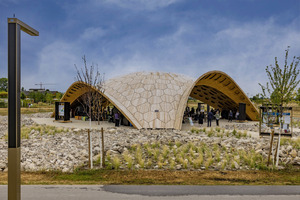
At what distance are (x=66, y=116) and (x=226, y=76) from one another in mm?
16046

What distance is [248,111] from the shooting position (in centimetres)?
2595

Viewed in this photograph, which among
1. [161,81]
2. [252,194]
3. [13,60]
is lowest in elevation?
[252,194]

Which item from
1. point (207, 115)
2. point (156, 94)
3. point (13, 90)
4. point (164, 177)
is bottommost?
point (164, 177)

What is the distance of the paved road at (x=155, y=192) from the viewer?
18.0 ft

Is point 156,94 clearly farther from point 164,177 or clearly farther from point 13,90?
point 13,90

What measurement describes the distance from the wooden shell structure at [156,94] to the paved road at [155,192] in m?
10.7

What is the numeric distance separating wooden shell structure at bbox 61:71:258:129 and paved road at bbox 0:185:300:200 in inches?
422

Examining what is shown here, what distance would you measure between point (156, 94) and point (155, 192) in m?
13.6

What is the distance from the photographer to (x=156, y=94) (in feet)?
62.6

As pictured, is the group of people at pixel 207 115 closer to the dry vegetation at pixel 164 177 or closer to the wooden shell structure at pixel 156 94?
the wooden shell structure at pixel 156 94

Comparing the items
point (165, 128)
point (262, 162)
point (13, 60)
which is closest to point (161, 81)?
point (165, 128)

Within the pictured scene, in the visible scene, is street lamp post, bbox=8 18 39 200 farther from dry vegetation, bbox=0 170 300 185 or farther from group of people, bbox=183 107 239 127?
group of people, bbox=183 107 239 127

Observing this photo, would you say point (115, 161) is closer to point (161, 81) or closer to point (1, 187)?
point (1, 187)

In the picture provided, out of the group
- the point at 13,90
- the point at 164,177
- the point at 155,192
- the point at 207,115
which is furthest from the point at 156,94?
the point at 13,90
